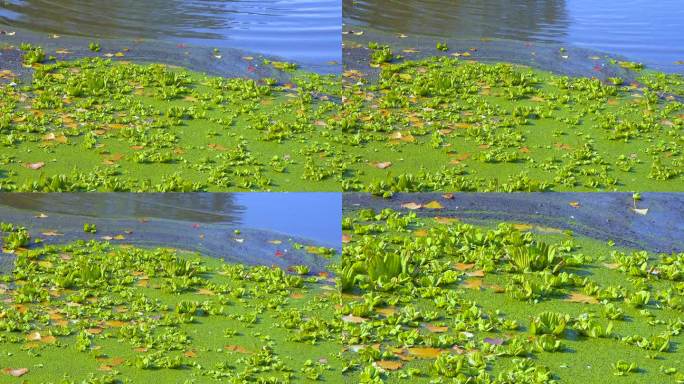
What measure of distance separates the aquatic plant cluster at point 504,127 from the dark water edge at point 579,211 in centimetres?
12

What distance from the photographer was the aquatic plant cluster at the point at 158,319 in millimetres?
5488

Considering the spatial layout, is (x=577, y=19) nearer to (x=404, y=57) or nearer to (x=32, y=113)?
(x=404, y=57)

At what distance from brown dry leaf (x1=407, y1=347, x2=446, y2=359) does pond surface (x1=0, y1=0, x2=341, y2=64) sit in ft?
16.4

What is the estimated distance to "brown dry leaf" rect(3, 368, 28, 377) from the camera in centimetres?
543

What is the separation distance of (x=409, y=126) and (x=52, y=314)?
11.9 feet

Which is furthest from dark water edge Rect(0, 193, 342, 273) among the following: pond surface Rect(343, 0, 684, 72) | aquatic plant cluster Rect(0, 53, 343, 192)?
pond surface Rect(343, 0, 684, 72)

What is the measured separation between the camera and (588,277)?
6371mm

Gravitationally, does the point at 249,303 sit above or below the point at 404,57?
below

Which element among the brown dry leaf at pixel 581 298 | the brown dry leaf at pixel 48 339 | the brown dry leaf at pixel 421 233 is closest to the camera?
the brown dry leaf at pixel 48 339

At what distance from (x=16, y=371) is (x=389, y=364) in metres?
2.10

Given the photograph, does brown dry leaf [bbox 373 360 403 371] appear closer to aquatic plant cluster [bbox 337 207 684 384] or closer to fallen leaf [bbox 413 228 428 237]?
aquatic plant cluster [bbox 337 207 684 384]

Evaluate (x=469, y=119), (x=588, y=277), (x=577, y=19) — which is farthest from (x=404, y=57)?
(x=588, y=277)

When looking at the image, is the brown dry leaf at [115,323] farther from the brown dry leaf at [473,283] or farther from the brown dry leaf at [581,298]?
the brown dry leaf at [581,298]

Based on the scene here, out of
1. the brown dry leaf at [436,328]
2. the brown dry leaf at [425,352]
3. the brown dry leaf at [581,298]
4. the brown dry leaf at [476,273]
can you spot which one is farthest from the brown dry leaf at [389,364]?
the brown dry leaf at [581,298]
